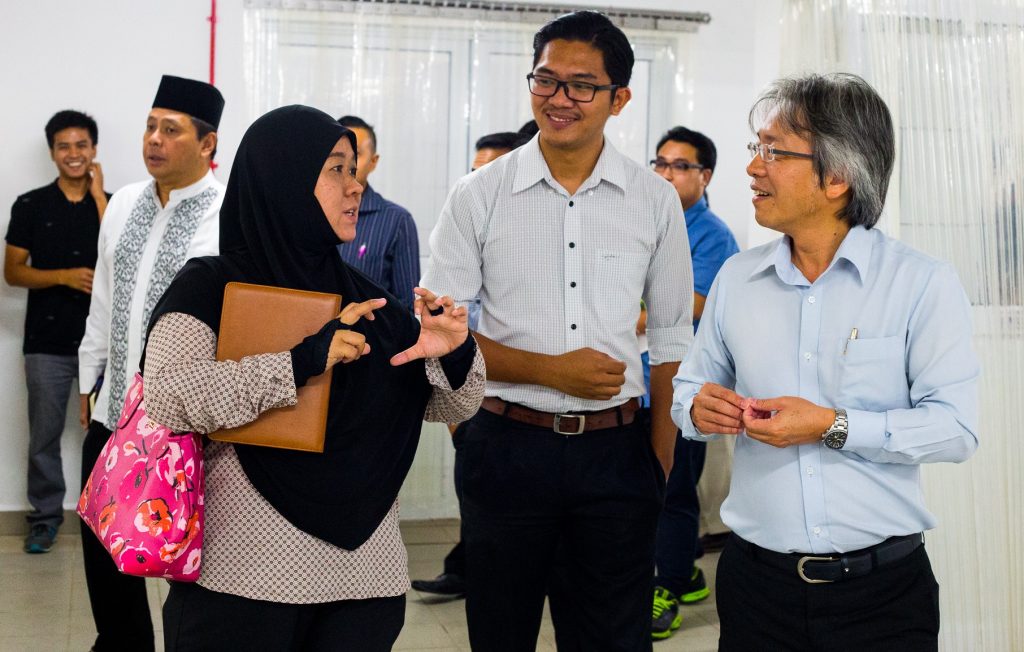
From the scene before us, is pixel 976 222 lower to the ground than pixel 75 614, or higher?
higher

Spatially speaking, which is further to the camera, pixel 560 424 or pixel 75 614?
pixel 75 614

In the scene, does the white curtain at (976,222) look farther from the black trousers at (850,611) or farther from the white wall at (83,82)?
the white wall at (83,82)

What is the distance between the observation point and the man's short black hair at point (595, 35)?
7.63ft

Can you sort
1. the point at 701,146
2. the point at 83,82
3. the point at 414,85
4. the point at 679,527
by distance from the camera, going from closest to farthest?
the point at 679,527 → the point at 701,146 → the point at 83,82 → the point at 414,85

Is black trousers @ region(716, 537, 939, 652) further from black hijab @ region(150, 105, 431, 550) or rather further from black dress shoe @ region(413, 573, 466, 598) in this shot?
black dress shoe @ region(413, 573, 466, 598)

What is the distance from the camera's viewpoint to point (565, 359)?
88.8 inches

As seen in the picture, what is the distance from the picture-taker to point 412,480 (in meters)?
5.42

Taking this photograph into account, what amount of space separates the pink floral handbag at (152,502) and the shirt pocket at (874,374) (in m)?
1.06

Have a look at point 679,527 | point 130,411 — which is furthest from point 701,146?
point 130,411

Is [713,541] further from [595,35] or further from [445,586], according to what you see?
[595,35]

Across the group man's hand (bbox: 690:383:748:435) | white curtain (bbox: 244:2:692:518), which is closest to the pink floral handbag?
man's hand (bbox: 690:383:748:435)

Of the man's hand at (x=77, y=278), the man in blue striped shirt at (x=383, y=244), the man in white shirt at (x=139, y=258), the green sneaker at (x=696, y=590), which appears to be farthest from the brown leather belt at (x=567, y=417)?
the man's hand at (x=77, y=278)

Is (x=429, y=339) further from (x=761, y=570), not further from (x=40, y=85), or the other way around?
(x=40, y=85)

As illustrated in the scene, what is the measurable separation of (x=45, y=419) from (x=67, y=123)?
1326 millimetres
